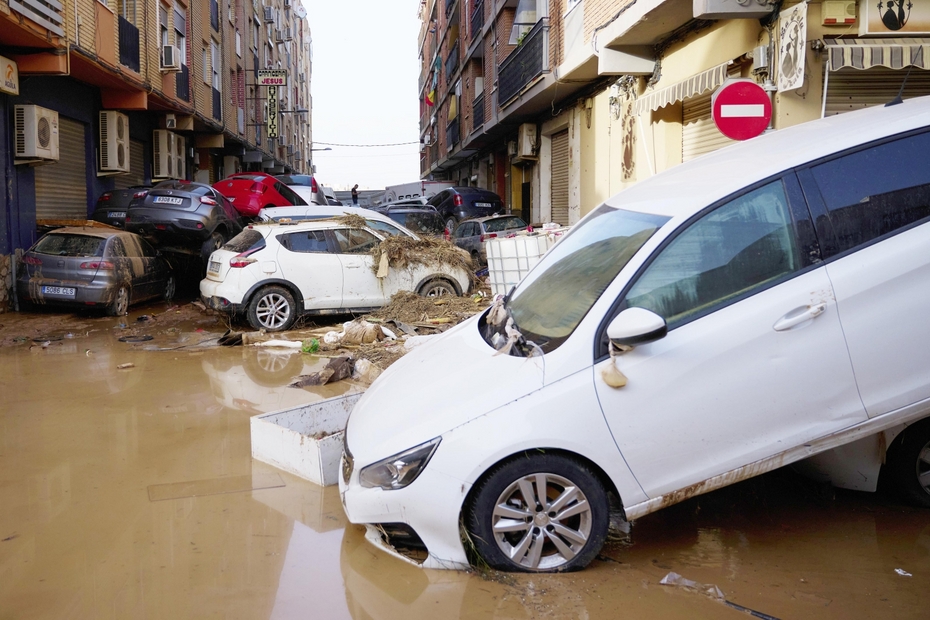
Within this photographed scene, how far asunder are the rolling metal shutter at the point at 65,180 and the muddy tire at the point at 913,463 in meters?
15.7

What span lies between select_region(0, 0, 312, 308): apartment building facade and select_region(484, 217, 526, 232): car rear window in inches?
331

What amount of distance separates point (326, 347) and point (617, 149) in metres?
8.32

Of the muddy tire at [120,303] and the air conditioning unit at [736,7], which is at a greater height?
the air conditioning unit at [736,7]

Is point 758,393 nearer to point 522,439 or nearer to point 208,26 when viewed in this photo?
point 522,439

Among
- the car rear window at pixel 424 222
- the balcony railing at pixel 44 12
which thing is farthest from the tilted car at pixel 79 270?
the car rear window at pixel 424 222

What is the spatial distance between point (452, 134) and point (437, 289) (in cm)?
2898

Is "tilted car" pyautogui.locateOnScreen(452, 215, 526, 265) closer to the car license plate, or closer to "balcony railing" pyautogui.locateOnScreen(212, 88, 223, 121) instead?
the car license plate

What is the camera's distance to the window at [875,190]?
370 cm

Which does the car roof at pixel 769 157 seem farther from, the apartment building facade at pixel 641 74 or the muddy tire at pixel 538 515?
the apartment building facade at pixel 641 74

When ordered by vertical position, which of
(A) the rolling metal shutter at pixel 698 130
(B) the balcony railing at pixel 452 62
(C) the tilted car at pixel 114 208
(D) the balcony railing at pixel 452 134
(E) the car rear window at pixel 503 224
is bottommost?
(E) the car rear window at pixel 503 224

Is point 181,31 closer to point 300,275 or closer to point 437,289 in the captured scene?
point 300,275

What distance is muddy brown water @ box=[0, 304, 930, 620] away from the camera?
3416 millimetres

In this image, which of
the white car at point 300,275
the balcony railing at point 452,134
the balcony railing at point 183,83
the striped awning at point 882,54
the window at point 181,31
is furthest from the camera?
the balcony railing at point 452,134

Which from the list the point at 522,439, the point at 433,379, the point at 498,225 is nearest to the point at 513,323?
the point at 433,379
